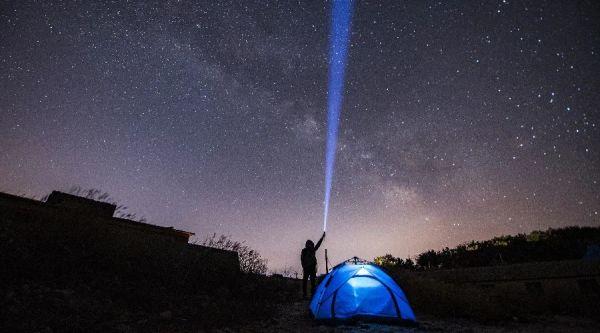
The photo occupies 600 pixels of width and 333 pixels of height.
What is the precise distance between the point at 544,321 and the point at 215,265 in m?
10.6

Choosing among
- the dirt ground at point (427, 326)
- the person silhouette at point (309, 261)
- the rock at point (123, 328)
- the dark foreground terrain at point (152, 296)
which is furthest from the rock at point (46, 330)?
the person silhouette at point (309, 261)

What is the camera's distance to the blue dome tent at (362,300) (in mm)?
7090

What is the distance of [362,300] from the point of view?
24.1ft

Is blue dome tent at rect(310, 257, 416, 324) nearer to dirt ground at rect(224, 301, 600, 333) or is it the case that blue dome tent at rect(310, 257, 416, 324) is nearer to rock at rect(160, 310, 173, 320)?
dirt ground at rect(224, 301, 600, 333)

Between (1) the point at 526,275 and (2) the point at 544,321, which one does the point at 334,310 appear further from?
(1) the point at 526,275

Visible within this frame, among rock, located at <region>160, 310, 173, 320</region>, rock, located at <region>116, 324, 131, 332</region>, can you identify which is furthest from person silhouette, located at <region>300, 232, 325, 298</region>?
rock, located at <region>116, 324, 131, 332</region>

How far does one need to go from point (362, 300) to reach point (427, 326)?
181 centimetres

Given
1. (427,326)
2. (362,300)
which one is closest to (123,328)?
(362,300)

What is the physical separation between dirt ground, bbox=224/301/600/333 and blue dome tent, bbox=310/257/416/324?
268mm

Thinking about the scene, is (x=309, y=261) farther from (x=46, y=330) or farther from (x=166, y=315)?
(x=46, y=330)

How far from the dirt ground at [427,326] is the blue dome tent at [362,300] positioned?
0.27 m

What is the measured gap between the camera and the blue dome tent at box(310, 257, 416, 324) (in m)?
7.09

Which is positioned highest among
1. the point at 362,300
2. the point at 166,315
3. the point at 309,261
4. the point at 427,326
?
the point at 309,261

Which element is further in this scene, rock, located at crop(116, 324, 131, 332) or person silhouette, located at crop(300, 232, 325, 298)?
person silhouette, located at crop(300, 232, 325, 298)
